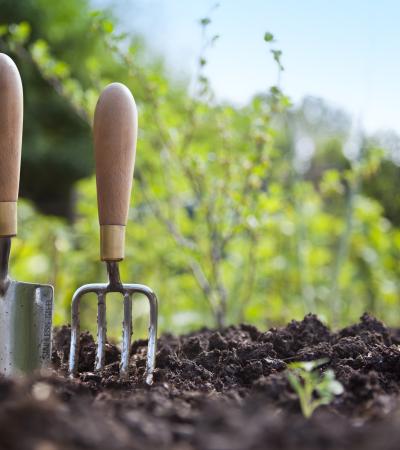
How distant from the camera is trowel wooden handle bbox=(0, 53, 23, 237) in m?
1.41

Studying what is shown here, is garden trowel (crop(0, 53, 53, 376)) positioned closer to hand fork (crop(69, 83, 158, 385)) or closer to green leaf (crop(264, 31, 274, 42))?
hand fork (crop(69, 83, 158, 385))

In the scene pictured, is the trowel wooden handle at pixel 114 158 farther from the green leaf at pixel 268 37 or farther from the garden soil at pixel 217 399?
the green leaf at pixel 268 37

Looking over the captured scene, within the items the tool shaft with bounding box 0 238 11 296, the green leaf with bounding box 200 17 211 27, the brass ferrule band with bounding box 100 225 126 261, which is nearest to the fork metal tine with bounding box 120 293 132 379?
the brass ferrule band with bounding box 100 225 126 261

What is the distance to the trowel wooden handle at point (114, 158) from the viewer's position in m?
1.42

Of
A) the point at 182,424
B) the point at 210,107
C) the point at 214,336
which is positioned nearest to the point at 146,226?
the point at 210,107

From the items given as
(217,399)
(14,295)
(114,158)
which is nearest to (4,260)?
(14,295)

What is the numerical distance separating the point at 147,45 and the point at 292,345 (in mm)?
12863

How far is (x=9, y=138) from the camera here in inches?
56.9

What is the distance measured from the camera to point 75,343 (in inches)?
58.8

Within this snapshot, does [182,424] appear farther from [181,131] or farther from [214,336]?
[181,131]

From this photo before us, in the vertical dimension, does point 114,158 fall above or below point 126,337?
above

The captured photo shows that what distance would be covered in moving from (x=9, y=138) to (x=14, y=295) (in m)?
0.38

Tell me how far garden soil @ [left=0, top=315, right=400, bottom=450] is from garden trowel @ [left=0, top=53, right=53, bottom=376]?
0.26 feet

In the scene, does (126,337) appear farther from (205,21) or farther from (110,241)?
(205,21)
